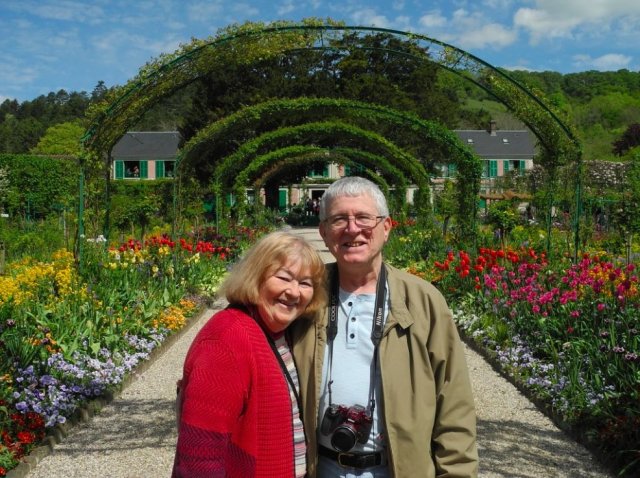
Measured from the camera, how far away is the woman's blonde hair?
1841 millimetres

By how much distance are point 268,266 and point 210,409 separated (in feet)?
1.42

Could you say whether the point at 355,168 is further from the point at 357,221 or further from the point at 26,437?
the point at 357,221

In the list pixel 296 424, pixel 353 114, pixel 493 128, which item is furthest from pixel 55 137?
pixel 296 424

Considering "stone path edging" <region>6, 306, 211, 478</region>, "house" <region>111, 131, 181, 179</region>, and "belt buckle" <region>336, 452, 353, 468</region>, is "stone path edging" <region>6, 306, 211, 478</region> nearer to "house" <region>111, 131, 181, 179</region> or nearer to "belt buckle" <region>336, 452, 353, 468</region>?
"belt buckle" <region>336, 452, 353, 468</region>

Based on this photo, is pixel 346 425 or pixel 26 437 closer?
pixel 346 425

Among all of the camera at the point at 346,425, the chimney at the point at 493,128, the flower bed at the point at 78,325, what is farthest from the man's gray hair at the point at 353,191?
the chimney at the point at 493,128

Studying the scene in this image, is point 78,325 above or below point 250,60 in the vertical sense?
below

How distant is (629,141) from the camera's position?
4312 centimetres

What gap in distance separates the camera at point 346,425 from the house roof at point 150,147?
52063mm

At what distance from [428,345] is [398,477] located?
371mm

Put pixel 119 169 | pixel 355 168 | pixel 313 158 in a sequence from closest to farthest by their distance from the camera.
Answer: pixel 313 158 < pixel 355 168 < pixel 119 169

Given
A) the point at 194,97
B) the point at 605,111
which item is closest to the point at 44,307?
A: the point at 194,97

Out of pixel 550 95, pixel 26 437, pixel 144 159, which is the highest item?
pixel 550 95

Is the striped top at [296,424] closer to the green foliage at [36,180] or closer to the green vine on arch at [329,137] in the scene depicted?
the green vine on arch at [329,137]
